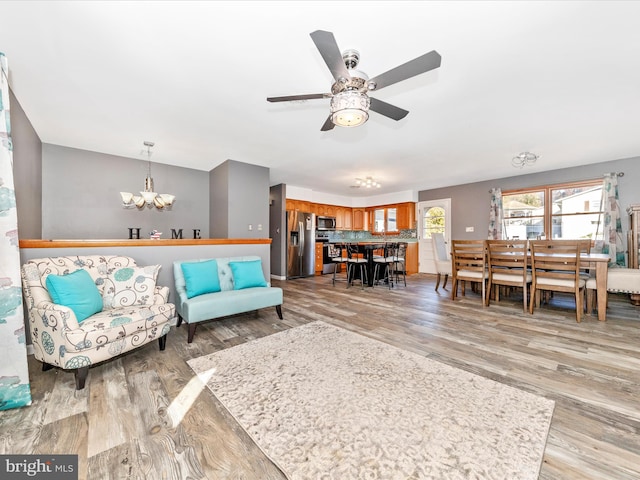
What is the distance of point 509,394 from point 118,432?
2416 mm

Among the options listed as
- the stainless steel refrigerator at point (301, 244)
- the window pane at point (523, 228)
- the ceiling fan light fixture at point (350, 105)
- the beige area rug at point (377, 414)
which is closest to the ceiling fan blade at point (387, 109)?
the ceiling fan light fixture at point (350, 105)

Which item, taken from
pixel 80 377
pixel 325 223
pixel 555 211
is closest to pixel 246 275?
pixel 80 377

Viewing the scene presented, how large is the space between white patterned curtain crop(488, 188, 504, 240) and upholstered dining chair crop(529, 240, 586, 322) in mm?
2529

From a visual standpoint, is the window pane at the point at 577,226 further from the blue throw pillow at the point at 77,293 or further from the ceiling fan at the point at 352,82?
the blue throw pillow at the point at 77,293

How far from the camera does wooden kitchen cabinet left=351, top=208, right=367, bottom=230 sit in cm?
Result: 891

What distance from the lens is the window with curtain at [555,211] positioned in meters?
5.08

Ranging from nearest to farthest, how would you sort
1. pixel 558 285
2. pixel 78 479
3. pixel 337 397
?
1. pixel 78 479
2. pixel 337 397
3. pixel 558 285

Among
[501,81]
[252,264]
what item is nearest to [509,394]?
[501,81]

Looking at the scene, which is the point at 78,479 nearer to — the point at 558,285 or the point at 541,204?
the point at 558,285

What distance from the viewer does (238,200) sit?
473cm

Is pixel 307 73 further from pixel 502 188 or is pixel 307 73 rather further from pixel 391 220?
pixel 391 220

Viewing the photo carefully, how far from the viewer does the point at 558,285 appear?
3.38 m

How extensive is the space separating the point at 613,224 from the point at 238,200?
6.89m

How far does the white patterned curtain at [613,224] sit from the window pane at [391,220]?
450cm
